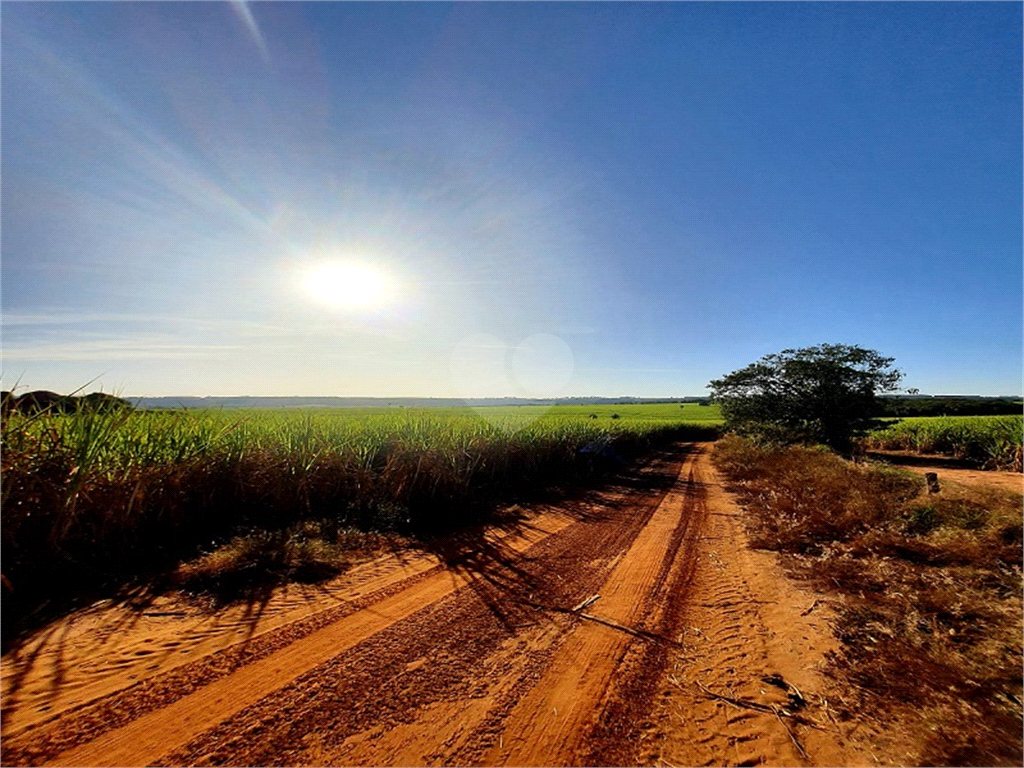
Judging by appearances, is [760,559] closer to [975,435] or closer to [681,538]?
[681,538]

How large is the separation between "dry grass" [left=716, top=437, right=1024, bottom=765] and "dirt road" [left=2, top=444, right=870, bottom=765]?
413mm

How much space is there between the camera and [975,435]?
68.5 ft

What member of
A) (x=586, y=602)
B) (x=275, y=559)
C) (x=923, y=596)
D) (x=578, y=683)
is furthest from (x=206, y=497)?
(x=923, y=596)

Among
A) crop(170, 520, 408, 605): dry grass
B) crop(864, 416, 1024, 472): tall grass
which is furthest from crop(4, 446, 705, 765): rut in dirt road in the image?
crop(864, 416, 1024, 472): tall grass

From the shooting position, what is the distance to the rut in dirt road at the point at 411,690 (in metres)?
2.20

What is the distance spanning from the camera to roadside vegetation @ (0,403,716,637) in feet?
12.6

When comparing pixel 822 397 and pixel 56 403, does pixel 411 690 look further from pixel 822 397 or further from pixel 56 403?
pixel 822 397

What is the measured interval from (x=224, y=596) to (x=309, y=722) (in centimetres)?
225

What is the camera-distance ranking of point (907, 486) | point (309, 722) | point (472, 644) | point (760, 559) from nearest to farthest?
point (309, 722), point (472, 644), point (760, 559), point (907, 486)

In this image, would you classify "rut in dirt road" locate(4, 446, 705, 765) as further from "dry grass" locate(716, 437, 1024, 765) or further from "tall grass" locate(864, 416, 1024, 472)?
"tall grass" locate(864, 416, 1024, 472)

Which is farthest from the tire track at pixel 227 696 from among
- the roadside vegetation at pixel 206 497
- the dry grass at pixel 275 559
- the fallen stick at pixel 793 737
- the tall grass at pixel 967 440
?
the tall grass at pixel 967 440

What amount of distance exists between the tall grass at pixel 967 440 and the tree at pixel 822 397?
12.9ft

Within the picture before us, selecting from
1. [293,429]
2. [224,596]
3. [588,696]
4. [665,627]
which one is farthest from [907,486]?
[293,429]

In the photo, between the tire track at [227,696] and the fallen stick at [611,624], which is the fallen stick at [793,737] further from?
the tire track at [227,696]
